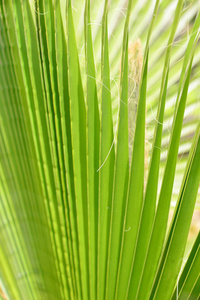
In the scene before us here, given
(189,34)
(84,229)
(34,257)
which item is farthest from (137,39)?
(34,257)

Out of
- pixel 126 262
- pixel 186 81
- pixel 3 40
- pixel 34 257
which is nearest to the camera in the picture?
pixel 186 81

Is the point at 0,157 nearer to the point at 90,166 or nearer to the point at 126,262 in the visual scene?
the point at 90,166

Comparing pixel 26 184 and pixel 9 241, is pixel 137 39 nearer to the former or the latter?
pixel 26 184

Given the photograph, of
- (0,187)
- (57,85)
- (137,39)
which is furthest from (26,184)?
(137,39)

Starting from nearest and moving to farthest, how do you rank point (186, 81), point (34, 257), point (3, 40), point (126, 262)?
point (186, 81), point (126, 262), point (3, 40), point (34, 257)

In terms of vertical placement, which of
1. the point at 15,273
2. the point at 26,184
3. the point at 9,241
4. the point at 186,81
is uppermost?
the point at 186,81

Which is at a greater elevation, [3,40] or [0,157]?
[3,40]

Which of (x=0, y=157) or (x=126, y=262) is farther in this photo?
(x=0, y=157)
